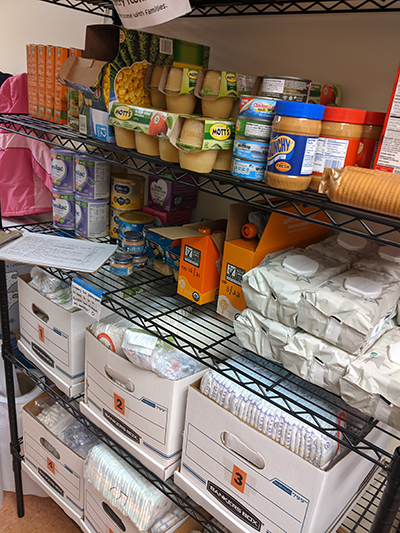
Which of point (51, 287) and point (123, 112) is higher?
point (123, 112)

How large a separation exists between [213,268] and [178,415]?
0.37m

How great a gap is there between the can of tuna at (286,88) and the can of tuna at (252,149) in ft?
0.33

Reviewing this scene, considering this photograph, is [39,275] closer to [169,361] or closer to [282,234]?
[169,361]

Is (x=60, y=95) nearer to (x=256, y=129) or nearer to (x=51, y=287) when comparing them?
(x=51, y=287)

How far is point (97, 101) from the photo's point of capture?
115 cm

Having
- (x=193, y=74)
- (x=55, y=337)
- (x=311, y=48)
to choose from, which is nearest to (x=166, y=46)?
(x=193, y=74)

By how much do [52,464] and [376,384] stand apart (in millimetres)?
1217

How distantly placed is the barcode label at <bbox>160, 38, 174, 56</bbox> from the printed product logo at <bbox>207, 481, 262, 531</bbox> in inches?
42.3

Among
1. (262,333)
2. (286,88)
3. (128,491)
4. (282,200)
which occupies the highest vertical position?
(286,88)

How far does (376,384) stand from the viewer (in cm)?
71

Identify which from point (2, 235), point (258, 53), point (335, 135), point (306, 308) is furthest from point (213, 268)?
point (2, 235)

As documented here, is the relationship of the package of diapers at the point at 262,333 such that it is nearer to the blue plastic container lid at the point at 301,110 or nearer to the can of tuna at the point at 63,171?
the blue plastic container lid at the point at 301,110

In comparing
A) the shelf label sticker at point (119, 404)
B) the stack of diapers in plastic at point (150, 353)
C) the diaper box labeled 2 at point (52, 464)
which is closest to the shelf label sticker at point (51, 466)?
the diaper box labeled 2 at point (52, 464)

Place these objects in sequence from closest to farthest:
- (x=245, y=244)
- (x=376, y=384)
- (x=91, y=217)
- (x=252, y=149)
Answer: (x=376, y=384) → (x=252, y=149) → (x=245, y=244) → (x=91, y=217)
